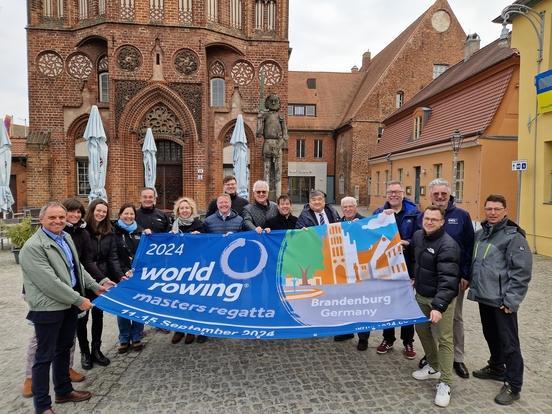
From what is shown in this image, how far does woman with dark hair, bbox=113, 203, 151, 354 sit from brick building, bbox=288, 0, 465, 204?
28145 mm

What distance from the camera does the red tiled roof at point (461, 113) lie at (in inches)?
592

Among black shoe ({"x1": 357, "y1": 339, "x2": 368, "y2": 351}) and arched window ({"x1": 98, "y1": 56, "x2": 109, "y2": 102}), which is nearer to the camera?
black shoe ({"x1": 357, "y1": 339, "x2": 368, "y2": 351})

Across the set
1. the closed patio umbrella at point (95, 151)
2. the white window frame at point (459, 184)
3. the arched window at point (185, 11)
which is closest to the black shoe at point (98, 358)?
the closed patio umbrella at point (95, 151)

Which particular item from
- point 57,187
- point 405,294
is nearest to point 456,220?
point 405,294

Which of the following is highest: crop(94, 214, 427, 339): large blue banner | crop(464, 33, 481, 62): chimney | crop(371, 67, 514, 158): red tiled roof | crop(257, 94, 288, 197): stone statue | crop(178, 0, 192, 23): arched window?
crop(464, 33, 481, 62): chimney

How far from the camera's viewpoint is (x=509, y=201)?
15336 mm

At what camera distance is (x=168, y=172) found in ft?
61.8

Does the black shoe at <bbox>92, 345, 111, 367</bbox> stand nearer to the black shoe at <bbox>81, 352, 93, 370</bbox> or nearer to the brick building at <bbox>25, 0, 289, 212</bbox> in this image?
the black shoe at <bbox>81, 352, 93, 370</bbox>

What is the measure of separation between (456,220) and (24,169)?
2440 cm

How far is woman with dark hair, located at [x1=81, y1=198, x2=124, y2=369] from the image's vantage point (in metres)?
4.14

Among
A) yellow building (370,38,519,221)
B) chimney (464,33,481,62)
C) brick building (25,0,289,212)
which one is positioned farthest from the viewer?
chimney (464,33,481,62)

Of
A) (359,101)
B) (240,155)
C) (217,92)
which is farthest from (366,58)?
(240,155)

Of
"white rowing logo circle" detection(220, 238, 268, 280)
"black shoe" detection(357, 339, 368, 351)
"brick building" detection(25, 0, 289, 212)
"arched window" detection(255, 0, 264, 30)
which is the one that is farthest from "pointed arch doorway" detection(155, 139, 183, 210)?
"black shoe" detection(357, 339, 368, 351)

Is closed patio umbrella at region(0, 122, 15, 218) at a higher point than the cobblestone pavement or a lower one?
higher
